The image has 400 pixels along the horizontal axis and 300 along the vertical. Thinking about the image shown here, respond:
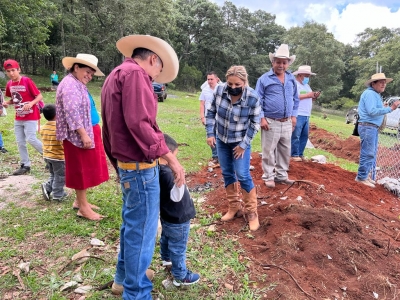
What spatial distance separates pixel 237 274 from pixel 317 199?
1.95 meters

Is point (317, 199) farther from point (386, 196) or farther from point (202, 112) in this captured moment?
point (202, 112)

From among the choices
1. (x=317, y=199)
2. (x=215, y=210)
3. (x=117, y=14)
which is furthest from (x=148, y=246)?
(x=117, y=14)

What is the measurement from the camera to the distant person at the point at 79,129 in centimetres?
329

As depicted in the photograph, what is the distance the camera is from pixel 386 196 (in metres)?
5.45

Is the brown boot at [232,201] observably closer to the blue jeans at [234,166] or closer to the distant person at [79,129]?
the blue jeans at [234,166]

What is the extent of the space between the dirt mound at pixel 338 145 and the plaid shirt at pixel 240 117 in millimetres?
6933

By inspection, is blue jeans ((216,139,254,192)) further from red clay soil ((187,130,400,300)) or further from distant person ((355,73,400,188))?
distant person ((355,73,400,188))

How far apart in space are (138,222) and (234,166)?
1.72 metres

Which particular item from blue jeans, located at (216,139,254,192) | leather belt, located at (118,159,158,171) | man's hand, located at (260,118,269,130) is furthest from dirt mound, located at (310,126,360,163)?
leather belt, located at (118,159,158,171)

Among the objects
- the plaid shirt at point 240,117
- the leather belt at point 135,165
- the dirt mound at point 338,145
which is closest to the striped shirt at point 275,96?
the plaid shirt at point 240,117

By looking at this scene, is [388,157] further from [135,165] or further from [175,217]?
[135,165]

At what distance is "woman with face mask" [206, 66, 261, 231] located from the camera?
3400 millimetres

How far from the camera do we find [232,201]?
12.6 ft

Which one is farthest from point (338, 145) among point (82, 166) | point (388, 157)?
point (82, 166)
